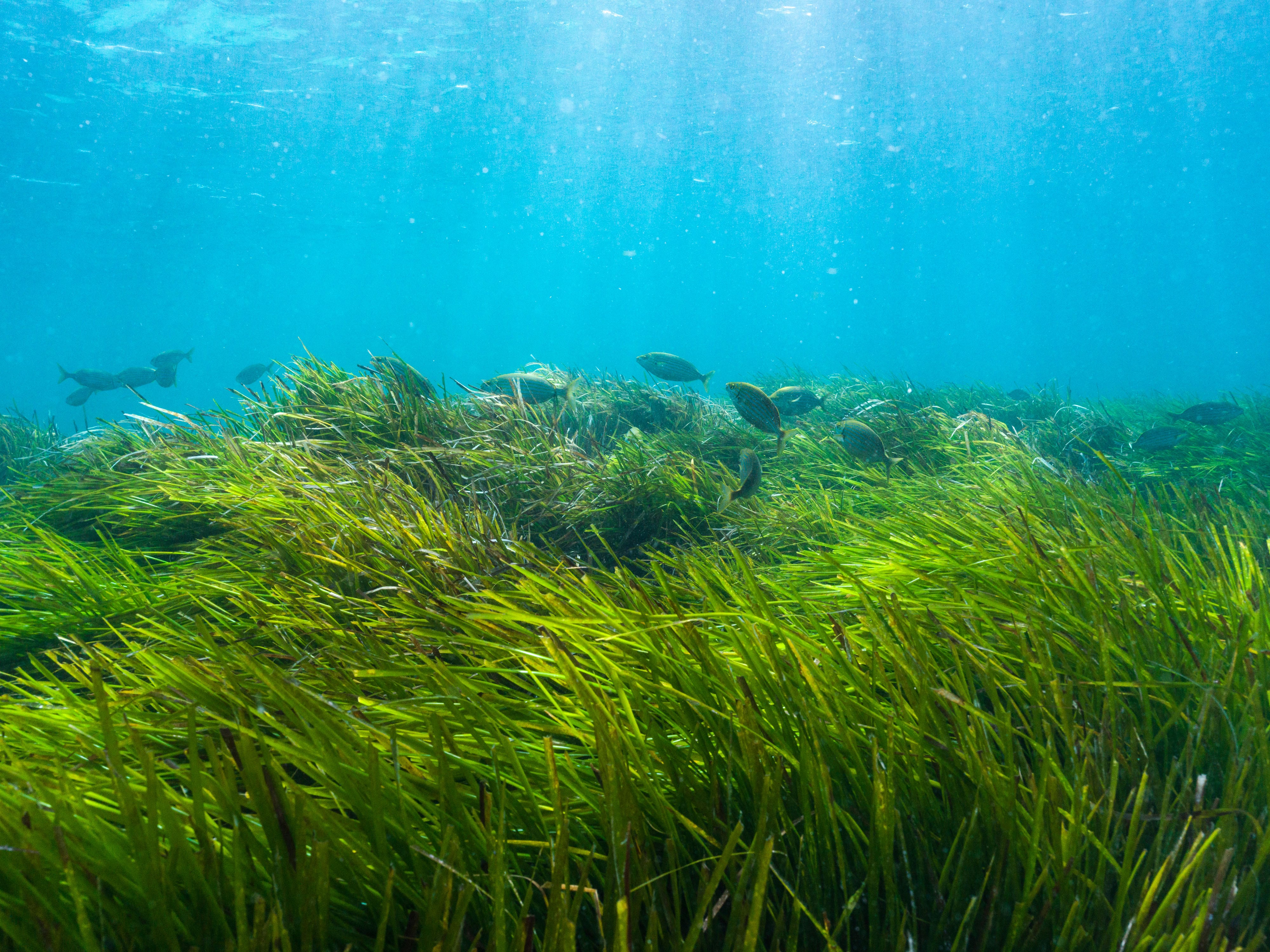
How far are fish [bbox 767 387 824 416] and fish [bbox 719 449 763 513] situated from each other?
2.06 meters

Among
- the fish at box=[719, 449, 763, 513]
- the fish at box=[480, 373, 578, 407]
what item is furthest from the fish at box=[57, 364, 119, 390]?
the fish at box=[719, 449, 763, 513]

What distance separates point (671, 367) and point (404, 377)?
260 cm

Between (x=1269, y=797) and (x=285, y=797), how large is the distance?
1650 mm

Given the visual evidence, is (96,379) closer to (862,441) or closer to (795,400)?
(795,400)

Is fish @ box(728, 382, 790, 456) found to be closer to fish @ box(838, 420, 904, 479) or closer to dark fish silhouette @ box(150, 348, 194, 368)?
fish @ box(838, 420, 904, 479)

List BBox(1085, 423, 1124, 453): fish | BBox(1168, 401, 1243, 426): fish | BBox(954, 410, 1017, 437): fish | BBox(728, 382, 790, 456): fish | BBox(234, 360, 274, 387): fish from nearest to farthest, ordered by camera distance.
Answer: BBox(728, 382, 790, 456): fish, BBox(954, 410, 1017, 437): fish, BBox(1168, 401, 1243, 426): fish, BBox(1085, 423, 1124, 453): fish, BBox(234, 360, 274, 387): fish

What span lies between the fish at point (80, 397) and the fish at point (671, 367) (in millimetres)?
9167

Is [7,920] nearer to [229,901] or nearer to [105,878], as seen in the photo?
[105,878]

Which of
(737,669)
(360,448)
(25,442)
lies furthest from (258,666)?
(25,442)

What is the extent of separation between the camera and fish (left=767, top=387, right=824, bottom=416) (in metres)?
5.34

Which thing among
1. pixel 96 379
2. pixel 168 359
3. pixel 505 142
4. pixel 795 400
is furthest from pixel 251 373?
pixel 505 142

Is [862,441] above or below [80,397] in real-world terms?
below

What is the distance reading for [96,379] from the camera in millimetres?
9234

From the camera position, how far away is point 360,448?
15.1 ft
